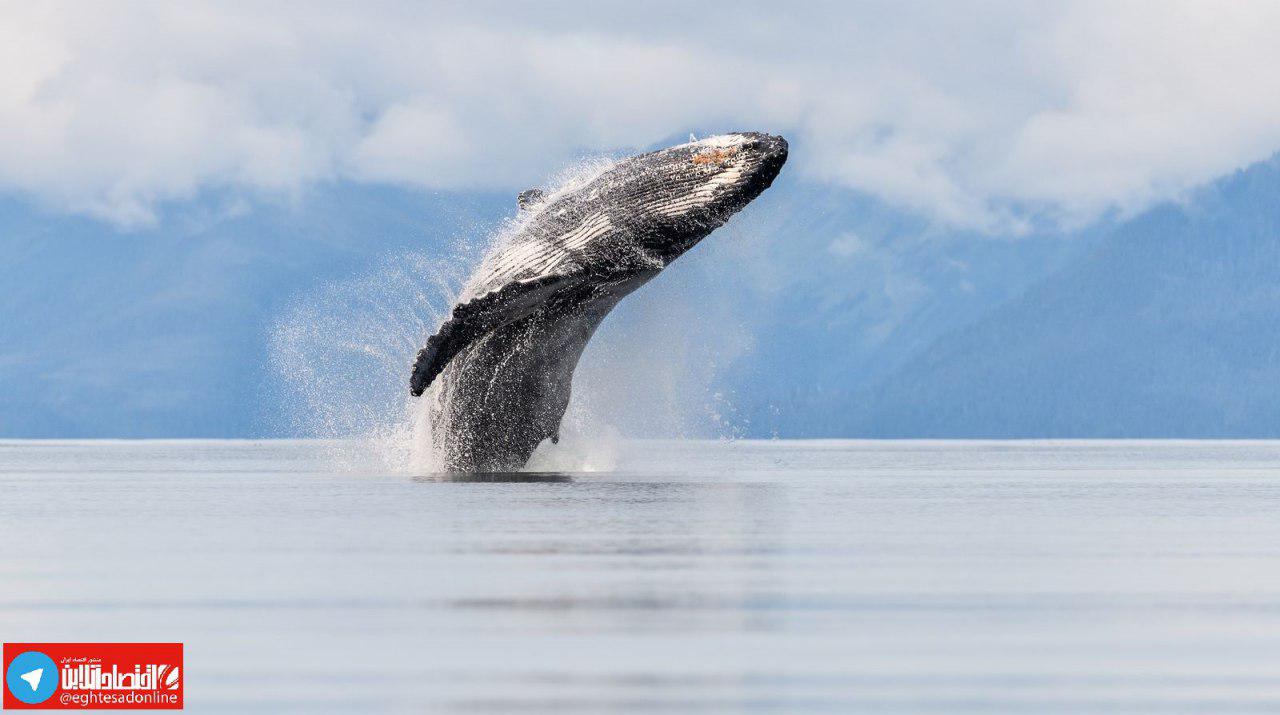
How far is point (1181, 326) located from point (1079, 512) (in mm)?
180305

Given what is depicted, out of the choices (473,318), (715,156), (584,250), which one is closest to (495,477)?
(473,318)

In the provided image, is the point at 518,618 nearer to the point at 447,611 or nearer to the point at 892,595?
the point at 447,611

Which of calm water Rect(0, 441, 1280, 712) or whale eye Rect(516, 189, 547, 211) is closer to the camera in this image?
calm water Rect(0, 441, 1280, 712)

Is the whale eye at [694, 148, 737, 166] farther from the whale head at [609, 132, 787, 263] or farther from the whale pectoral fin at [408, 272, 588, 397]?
the whale pectoral fin at [408, 272, 588, 397]

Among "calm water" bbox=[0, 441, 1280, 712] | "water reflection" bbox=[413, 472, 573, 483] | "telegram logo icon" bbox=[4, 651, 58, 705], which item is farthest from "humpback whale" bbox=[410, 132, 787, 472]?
"telegram logo icon" bbox=[4, 651, 58, 705]

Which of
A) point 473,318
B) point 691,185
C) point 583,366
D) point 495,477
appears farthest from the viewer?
point 583,366

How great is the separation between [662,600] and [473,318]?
24.6ft

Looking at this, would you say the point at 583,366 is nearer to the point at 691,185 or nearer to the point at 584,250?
the point at 584,250

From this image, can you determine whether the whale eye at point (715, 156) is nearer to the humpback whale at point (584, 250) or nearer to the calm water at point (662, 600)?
the humpback whale at point (584, 250)

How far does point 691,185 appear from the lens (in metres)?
15.7

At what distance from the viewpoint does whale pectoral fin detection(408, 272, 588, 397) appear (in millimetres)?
15594

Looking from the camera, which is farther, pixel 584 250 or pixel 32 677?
pixel 584 250

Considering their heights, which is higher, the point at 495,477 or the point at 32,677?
the point at 495,477

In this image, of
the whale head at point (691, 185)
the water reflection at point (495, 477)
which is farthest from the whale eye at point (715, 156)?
the water reflection at point (495, 477)
